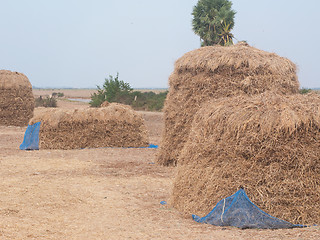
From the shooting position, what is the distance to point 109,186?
25.9 ft

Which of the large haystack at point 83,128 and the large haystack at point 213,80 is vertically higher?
the large haystack at point 213,80

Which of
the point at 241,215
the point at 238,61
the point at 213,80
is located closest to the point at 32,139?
the point at 213,80

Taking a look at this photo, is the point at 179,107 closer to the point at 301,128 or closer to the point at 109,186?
the point at 109,186

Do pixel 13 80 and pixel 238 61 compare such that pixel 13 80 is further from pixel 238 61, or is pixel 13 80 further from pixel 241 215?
pixel 241 215

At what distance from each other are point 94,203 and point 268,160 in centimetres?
276

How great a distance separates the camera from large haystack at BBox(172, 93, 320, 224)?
527 cm

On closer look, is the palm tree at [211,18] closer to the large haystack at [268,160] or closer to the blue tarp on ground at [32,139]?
the blue tarp on ground at [32,139]

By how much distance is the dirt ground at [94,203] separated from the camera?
Answer: 16.1 ft

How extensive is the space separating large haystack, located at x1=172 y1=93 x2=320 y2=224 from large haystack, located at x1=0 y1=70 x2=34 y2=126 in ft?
54.2

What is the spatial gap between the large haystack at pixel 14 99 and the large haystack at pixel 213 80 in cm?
1222

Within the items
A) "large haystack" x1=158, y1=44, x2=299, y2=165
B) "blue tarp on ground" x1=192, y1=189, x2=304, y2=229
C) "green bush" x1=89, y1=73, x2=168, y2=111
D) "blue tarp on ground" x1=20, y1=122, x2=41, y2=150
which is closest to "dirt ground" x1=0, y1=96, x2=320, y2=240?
"blue tarp on ground" x1=192, y1=189, x2=304, y2=229

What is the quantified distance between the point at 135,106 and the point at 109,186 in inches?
1018

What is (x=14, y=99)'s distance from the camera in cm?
2048

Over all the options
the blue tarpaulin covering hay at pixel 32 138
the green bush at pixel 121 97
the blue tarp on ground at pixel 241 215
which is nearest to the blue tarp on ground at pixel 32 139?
the blue tarpaulin covering hay at pixel 32 138
